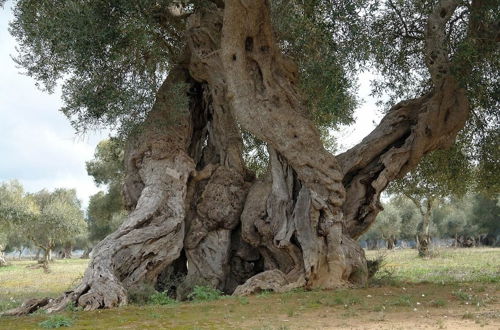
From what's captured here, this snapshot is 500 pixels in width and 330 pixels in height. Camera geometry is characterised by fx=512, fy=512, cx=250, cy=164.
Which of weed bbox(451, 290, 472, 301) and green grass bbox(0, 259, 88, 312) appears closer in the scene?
weed bbox(451, 290, 472, 301)

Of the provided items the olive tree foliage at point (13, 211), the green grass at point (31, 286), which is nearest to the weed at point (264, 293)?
the green grass at point (31, 286)

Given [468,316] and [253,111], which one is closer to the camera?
[468,316]

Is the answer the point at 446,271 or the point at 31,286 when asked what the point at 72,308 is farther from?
the point at 446,271

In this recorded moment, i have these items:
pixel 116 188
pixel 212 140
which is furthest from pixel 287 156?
pixel 116 188

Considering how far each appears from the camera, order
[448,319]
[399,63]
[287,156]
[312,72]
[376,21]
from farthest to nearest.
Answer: [399,63] → [376,21] → [312,72] → [287,156] → [448,319]

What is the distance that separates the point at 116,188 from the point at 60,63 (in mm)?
17122

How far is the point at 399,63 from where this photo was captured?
1516 centimetres

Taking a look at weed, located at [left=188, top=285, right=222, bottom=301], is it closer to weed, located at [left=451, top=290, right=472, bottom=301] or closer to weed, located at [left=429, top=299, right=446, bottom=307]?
weed, located at [left=429, top=299, right=446, bottom=307]

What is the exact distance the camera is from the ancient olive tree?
37.8ft

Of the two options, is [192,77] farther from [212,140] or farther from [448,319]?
[448,319]

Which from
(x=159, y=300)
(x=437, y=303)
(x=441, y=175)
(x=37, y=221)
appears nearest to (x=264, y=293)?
(x=159, y=300)

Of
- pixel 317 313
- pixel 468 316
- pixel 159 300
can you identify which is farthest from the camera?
pixel 159 300

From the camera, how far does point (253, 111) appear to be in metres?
12.0

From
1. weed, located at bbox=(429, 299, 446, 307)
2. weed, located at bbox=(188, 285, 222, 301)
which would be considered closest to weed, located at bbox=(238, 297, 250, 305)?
weed, located at bbox=(188, 285, 222, 301)
